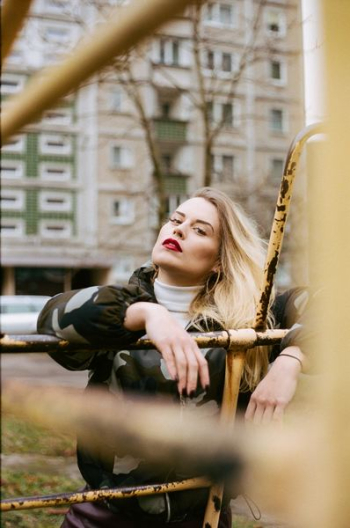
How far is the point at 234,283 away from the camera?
1.43 m

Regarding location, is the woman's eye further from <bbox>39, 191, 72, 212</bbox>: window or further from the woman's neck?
<bbox>39, 191, 72, 212</bbox>: window

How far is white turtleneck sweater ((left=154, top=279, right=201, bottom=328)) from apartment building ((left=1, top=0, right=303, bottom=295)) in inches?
16.1

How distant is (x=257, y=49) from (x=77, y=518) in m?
4.95

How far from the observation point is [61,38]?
245 inches

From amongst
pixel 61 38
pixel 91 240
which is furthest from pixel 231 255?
pixel 91 240

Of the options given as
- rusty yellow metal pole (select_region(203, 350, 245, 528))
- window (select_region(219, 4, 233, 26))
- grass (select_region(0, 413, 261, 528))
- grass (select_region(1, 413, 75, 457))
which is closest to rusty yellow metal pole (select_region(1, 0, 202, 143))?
rusty yellow metal pole (select_region(203, 350, 245, 528))

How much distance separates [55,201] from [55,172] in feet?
4.89

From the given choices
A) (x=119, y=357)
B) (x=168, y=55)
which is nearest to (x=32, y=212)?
(x=168, y=55)

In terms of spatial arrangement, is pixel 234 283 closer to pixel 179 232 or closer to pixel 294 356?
pixel 179 232

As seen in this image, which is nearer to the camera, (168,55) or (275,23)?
(275,23)

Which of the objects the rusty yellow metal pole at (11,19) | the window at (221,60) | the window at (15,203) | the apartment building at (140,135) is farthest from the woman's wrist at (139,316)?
the window at (15,203)

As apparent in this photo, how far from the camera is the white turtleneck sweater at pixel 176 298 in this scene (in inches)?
55.6

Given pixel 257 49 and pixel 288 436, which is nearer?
pixel 288 436

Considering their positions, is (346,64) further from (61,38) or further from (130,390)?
(61,38)
